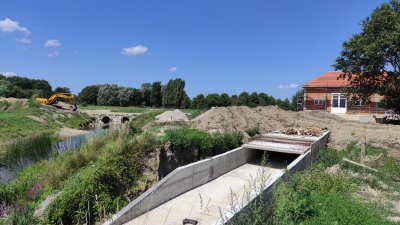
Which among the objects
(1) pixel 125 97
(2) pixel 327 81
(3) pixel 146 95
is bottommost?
(1) pixel 125 97

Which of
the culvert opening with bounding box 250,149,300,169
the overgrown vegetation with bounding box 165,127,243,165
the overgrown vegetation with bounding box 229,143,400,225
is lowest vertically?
the culvert opening with bounding box 250,149,300,169

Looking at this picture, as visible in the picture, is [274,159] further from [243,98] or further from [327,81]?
[243,98]

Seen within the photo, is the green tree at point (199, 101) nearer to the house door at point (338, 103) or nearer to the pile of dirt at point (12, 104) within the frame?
the house door at point (338, 103)

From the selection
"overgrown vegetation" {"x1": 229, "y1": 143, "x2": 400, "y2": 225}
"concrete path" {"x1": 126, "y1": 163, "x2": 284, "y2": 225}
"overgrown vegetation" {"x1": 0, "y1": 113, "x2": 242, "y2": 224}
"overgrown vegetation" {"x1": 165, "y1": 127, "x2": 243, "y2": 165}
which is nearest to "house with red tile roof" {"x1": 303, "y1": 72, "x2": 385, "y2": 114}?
"overgrown vegetation" {"x1": 165, "y1": 127, "x2": 243, "y2": 165}

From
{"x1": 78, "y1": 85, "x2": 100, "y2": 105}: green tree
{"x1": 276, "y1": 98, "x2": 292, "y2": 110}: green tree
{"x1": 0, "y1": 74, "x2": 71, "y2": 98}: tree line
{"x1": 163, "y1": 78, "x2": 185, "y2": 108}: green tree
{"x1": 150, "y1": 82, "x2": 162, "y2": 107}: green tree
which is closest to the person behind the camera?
{"x1": 276, "y1": 98, "x2": 292, "y2": 110}: green tree

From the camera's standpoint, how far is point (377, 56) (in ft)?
75.1

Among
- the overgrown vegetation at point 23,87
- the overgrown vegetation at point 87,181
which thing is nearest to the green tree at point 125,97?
the overgrown vegetation at point 23,87

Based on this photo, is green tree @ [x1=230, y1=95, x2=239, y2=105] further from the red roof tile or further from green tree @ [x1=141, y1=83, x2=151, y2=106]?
green tree @ [x1=141, y1=83, x2=151, y2=106]

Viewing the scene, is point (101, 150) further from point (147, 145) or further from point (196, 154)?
point (196, 154)

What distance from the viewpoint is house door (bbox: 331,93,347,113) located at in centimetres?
3859

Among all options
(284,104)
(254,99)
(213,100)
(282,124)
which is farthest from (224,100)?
(282,124)

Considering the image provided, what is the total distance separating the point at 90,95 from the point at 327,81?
6310cm

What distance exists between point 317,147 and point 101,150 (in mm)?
8871

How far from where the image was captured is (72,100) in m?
54.6
